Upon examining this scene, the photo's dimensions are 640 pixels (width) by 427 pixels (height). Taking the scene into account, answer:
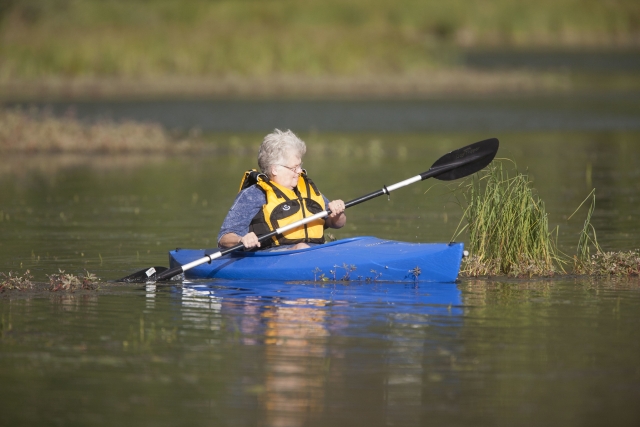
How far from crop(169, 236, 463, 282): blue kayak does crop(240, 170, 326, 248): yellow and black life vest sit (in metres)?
0.25

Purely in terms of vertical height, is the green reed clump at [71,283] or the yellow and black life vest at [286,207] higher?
the yellow and black life vest at [286,207]

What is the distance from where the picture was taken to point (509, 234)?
10.4m

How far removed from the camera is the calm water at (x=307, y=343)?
20.3ft

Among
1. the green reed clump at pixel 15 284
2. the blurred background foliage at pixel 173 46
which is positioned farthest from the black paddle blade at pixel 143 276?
the blurred background foliage at pixel 173 46

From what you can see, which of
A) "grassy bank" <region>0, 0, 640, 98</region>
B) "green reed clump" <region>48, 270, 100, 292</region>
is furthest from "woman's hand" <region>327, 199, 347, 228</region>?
"grassy bank" <region>0, 0, 640, 98</region>

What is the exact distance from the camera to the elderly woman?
9.88 metres

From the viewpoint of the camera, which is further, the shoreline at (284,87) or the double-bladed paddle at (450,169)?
the shoreline at (284,87)

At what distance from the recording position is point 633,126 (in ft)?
97.6

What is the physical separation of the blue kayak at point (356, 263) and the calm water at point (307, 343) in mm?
119

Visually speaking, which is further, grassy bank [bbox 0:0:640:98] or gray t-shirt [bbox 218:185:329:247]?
grassy bank [bbox 0:0:640:98]

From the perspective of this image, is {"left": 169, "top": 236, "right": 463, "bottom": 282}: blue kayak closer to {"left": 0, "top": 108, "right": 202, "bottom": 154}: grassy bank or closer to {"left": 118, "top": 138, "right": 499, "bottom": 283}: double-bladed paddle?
{"left": 118, "top": 138, "right": 499, "bottom": 283}: double-bladed paddle

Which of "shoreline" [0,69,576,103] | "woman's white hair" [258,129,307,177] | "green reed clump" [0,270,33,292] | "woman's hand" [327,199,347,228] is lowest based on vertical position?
"green reed clump" [0,270,33,292]

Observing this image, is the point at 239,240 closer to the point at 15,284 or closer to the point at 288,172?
the point at 288,172

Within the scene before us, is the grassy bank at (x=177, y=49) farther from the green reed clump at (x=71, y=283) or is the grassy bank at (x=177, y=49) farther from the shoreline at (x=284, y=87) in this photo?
the green reed clump at (x=71, y=283)
